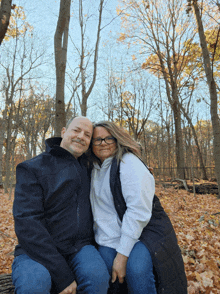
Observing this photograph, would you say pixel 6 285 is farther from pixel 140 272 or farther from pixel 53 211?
pixel 140 272

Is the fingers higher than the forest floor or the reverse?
higher

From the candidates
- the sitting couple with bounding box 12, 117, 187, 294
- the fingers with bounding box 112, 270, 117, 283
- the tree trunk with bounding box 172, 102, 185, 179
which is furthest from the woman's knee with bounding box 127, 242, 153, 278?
the tree trunk with bounding box 172, 102, 185, 179

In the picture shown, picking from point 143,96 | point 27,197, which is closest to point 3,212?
point 27,197

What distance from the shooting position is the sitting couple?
4.55ft

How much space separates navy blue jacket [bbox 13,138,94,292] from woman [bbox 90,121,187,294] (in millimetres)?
173

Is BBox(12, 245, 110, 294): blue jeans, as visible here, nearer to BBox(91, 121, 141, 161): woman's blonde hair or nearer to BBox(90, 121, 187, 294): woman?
BBox(90, 121, 187, 294): woman

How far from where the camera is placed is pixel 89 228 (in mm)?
1739

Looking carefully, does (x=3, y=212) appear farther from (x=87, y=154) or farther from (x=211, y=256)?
(x=211, y=256)

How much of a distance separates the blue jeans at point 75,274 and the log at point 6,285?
0.47m

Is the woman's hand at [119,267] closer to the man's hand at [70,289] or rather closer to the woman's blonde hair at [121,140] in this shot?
the man's hand at [70,289]

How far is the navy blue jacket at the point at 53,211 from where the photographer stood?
141cm

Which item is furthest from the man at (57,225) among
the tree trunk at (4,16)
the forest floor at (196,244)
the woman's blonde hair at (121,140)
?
the tree trunk at (4,16)

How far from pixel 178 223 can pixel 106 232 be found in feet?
10.8

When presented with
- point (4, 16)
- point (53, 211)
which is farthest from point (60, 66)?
point (53, 211)
